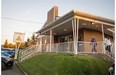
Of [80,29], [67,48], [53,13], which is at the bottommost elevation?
[67,48]

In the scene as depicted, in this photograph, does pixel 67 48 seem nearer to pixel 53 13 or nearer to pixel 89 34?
pixel 89 34

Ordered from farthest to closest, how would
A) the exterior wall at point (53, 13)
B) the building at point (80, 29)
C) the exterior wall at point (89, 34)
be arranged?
the exterior wall at point (53, 13), the exterior wall at point (89, 34), the building at point (80, 29)

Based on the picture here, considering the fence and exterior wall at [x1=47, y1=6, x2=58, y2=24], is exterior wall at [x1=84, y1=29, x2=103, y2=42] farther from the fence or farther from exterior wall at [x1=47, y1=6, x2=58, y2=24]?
exterior wall at [x1=47, y1=6, x2=58, y2=24]

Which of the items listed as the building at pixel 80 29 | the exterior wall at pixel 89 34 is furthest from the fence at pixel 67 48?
the exterior wall at pixel 89 34

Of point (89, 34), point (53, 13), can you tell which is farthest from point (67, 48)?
point (53, 13)

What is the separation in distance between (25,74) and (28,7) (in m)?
2.97

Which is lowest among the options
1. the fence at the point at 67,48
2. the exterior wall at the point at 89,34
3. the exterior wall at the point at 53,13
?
the fence at the point at 67,48

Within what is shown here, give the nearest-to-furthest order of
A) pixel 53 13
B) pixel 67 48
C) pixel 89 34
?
pixel 67 48, pixel 89 34, pixel 53 13

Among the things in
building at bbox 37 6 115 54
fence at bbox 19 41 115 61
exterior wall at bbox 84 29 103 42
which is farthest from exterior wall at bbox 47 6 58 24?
exterior wall at bbox 84 29 103 42

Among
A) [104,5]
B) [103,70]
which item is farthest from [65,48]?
[104,5]

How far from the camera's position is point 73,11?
7.29m

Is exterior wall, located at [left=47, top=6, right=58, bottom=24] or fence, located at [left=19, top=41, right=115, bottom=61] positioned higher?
exterior wall, located at [left=47, top=6, right=58, bottom=24]

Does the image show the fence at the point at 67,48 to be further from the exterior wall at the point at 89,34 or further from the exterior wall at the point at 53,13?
the exterior wall at the point at 53,13

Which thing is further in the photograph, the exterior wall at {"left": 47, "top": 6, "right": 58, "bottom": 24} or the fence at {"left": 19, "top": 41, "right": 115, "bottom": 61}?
the exterior wall at {"left": 47, "top": 6, "right": 58, "bottom": 24}
